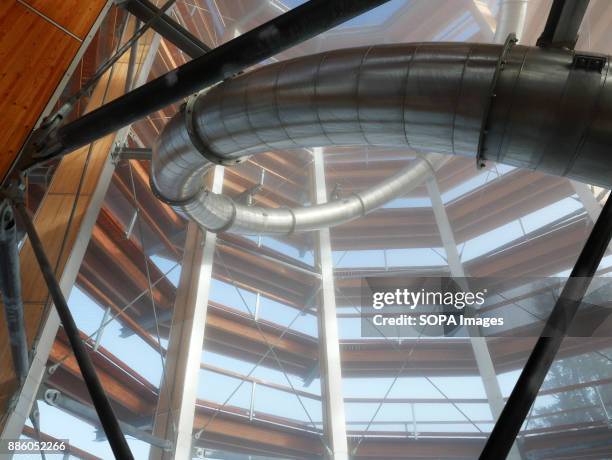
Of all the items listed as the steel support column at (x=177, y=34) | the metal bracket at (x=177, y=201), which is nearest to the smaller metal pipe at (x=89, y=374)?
the steel support column at (x=177, y=34)

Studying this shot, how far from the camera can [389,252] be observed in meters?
14.7

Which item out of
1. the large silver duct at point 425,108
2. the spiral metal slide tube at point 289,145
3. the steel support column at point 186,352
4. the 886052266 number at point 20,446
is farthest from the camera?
the steel support column at point 186,352

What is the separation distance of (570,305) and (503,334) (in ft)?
35.5

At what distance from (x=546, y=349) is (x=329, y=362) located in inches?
294

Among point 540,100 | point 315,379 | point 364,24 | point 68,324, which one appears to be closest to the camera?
point 540,100

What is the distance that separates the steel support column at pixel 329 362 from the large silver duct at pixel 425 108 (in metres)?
5.19

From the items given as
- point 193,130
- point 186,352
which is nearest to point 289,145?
point 193,130

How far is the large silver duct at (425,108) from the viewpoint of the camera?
3.08 metres

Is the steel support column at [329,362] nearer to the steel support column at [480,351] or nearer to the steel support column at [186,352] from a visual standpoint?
the steel support column at [186,352]

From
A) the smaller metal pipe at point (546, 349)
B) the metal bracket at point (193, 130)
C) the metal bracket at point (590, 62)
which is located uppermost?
the metal bracket at point (193, 130)

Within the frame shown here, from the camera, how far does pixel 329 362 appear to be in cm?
932

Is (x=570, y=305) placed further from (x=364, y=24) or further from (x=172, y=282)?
(x=364, y=24)

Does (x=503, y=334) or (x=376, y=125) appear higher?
(x=503, y=334)

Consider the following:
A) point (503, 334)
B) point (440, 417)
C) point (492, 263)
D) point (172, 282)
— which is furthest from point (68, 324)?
point (492, 263)
